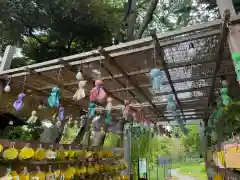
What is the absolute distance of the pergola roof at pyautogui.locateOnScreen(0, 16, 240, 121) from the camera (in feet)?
6.00

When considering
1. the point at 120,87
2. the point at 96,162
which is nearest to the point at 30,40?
the point at 120,87

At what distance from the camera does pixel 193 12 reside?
4.45 metres

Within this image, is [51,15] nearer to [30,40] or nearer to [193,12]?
[30,40]

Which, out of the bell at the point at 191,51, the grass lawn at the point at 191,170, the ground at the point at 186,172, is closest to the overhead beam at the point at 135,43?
the bell at the point at 191,51

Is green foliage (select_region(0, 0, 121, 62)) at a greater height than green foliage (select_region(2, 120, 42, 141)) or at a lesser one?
greater

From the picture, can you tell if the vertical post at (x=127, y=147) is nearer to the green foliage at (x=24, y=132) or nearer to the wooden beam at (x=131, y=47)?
the green foliage at (x=24, y=132)

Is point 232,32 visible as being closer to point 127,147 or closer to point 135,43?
point 135,43

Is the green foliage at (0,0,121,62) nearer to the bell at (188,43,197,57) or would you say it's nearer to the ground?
the bell at (188,43,197,57)

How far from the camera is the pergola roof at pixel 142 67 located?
1.83 metres

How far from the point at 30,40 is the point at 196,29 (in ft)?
14.3

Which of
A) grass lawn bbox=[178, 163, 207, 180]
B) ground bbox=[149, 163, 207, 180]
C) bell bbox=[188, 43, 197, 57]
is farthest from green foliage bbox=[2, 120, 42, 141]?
grass lawn bbox=[178, 163, 207, 180]

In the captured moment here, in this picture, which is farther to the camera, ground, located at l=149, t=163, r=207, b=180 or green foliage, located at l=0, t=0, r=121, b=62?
ground, located at l=149, t=163, r=207, b=180

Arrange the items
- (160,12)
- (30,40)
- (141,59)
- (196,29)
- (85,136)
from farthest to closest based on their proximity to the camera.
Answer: (160,12) < (30,40) < (85,136) < (141,59) < (196,29)

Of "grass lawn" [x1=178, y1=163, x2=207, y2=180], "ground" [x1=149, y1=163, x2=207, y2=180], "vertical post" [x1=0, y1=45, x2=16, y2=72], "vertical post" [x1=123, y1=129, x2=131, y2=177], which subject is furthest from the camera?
"grass lawn" [x1=178, y1=163, x2=207, y2=180]
